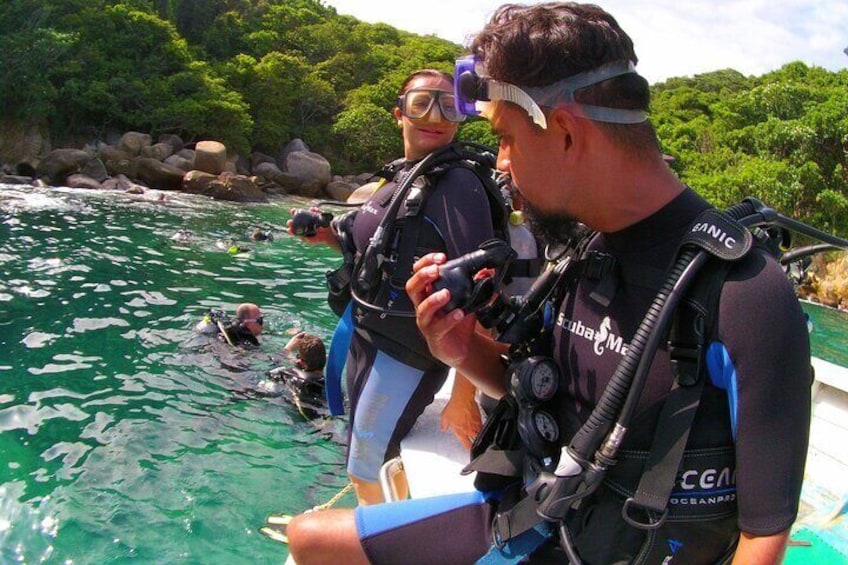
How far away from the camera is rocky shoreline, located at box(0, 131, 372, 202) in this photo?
23.3 m

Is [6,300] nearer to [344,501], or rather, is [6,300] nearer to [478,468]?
[344,501]

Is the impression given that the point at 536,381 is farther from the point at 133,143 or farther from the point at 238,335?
the point at 133,143

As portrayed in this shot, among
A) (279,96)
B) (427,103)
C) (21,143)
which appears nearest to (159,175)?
(21,143)

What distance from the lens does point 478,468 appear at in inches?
72.3

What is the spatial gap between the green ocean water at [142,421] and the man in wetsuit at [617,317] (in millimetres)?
2987

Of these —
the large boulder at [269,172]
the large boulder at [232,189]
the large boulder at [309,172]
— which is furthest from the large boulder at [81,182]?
the large boulder at [309,172]

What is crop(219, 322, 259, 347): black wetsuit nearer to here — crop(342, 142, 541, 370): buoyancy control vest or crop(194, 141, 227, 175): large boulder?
crop(342, 142, 541, 370): buoyancy control vest

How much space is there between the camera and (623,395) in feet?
4.71

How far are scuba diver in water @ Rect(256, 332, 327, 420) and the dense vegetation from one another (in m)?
19.2

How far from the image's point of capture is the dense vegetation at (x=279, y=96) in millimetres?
22734

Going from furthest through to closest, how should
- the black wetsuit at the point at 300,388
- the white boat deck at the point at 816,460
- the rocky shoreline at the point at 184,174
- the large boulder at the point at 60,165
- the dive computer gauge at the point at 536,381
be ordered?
the large boulder at the point at 60,165 < the rocky shoreline at the point at 184,174 < the black wetsuit at the point at 300,388 < the white boat deck at the point at 816,460 < the dive computer gauge at the point at 536,381

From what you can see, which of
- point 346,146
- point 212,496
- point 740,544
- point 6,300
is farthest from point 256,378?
point 346,146

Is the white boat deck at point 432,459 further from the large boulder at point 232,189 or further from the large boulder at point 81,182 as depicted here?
the large boulder at point 232,189

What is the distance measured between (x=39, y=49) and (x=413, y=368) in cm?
2859
